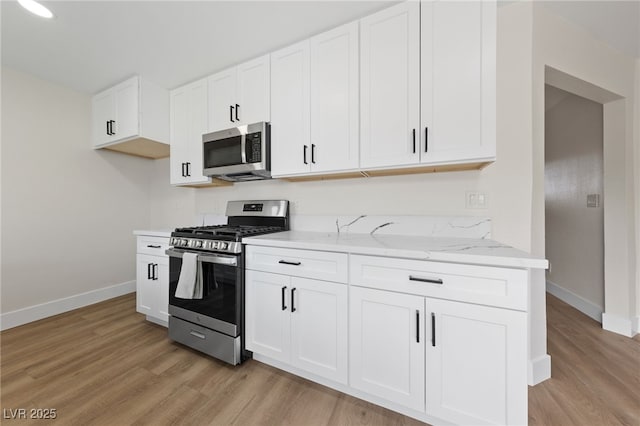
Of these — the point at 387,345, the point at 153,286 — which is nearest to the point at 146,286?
the point at 153,286

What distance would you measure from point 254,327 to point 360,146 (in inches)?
58.5

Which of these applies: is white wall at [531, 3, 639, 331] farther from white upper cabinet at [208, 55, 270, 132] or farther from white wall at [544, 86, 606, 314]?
white upper cabinet at [208, 55, 270, 132]

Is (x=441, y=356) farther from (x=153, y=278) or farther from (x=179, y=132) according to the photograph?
(x=179, y=132)

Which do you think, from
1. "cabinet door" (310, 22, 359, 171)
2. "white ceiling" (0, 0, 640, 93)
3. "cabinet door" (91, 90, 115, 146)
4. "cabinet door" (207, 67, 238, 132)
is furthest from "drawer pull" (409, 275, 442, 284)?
"cabinet door" (91, 90, 115, 146)

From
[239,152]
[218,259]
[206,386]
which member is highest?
[239,152]

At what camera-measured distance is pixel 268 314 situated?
5.54ft

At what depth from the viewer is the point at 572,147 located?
2.87 meters

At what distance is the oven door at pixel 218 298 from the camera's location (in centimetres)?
174

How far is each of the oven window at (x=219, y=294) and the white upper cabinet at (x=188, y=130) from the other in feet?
→ 3.45

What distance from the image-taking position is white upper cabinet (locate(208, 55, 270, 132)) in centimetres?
210

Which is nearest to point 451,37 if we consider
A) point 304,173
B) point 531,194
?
point 531,194

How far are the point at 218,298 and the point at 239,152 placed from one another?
121cm

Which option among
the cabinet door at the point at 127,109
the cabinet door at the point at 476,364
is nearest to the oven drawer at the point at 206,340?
Answer: the cabinet door at the point at 476,364

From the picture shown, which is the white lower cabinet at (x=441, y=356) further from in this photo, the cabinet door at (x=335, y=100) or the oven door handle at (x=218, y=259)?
the cabinet door at (x=335, y=100)
